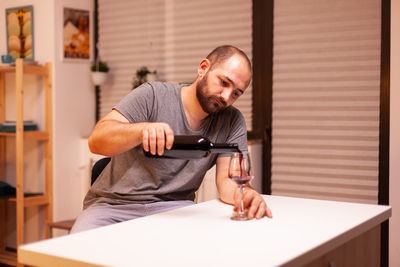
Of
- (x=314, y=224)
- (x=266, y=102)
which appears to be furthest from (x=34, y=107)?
(x=314, y=224)

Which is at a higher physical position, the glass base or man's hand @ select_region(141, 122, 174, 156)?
man's hand @ select_region(141, 122, 174, 156)

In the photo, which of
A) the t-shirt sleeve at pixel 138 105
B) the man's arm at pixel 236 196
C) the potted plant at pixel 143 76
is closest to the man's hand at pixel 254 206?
the man's arm at pixel 236 196

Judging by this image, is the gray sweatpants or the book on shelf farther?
the book on shelf

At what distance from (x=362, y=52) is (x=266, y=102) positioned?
71 cm

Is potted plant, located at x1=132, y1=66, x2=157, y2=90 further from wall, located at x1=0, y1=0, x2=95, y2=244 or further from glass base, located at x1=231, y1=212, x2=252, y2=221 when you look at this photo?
glass base, located at x1=231, y1=212, x2=252, y2=221

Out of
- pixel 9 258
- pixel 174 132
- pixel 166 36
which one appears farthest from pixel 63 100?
pixel 174 132

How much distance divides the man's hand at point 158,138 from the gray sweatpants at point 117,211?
0.55 meters

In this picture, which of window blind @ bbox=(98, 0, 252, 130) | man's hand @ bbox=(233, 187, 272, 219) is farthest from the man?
→ window blind @ bbox=(98, 0, 252, 130)

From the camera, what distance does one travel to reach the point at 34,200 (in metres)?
3.89

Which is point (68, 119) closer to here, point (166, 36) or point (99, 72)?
point (99, 72)

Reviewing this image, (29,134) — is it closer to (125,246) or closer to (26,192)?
(26,192)

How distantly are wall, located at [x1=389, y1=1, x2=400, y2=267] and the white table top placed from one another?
1.23 meters

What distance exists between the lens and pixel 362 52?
322 centimetres

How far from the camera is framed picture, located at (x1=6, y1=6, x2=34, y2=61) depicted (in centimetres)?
408
